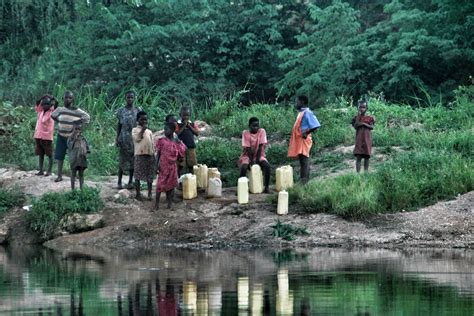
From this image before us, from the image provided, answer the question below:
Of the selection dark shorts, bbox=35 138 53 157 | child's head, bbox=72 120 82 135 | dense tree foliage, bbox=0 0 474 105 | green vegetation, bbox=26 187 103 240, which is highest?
dense tree foliage, bbox=0 0 474 105

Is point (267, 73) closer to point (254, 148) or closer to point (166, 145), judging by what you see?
point (254, 148)

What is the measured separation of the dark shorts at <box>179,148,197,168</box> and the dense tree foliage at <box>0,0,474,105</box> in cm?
662

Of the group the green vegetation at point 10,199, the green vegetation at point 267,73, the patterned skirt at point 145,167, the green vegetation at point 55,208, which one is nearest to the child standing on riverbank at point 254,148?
the green vegetation at point 267,73

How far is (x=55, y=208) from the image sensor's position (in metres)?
19.7

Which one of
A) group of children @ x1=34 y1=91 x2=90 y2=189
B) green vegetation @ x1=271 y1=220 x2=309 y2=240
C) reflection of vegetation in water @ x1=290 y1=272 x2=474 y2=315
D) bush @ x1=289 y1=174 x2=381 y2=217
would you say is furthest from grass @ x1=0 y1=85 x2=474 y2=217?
reflection of vegetation in water @ x1=290 y1=272 x2=474 y2=315

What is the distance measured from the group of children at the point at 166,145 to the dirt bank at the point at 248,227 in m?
0.52

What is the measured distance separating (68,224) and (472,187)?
251 inches

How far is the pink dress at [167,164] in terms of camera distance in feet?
64.0

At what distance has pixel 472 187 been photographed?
19.7 meters

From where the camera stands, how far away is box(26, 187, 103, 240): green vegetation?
19.6m

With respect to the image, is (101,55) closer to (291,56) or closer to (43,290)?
(291,56)

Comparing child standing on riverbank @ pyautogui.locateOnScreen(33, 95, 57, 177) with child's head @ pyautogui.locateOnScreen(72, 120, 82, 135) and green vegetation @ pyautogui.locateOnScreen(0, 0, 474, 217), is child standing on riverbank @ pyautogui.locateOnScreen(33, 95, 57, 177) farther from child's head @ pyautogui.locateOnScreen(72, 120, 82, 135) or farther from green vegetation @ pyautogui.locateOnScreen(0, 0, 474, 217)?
green vegetation @ pyautogui.locateOnScreen(0, 0, 474, 217)

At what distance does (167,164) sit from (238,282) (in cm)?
544

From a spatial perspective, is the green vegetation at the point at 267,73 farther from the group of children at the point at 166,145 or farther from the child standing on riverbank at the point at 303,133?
the group of children at the point at 166,145
